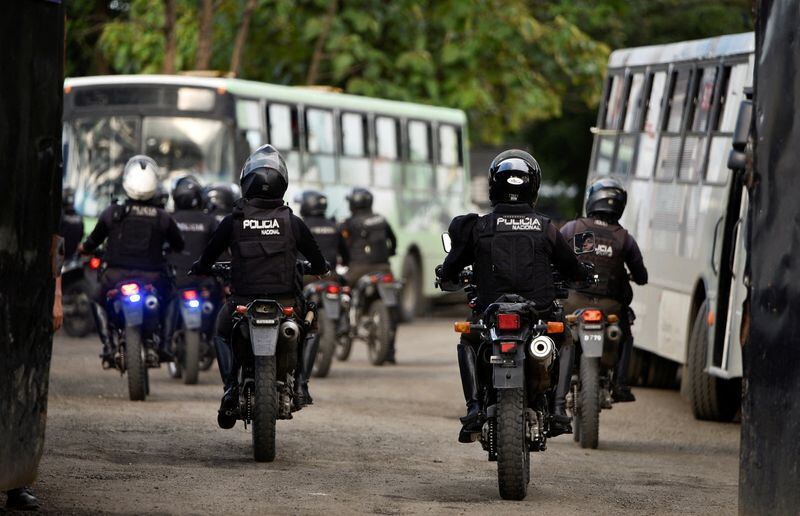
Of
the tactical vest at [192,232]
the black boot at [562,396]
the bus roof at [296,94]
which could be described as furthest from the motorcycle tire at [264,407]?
the bus roof at [296,94]

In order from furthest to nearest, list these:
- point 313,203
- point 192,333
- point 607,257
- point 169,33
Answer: point 169,33, point 313,203, point 192,333, point 607,257

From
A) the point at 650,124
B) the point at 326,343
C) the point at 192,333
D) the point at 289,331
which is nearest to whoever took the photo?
the point at 289,331

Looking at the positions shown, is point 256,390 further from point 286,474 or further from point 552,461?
point 552,461

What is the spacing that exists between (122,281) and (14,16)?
705cm

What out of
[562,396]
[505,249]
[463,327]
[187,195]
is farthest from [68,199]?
[463,327]

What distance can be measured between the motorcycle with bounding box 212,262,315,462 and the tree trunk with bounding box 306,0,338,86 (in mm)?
20710

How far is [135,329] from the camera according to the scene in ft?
48.4

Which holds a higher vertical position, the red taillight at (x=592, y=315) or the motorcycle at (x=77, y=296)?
the red taillight at (x=592, y=315)

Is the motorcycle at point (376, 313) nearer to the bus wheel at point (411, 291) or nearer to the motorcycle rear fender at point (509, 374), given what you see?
the bus wheel at point (411, 291)

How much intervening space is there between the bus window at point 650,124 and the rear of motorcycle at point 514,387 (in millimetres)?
9938

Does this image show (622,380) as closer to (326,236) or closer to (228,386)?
(228,386)

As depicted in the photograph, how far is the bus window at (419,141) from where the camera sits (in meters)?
31.0

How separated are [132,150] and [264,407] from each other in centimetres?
1356

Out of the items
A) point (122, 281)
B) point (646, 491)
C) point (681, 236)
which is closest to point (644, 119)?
point (681, 236)
